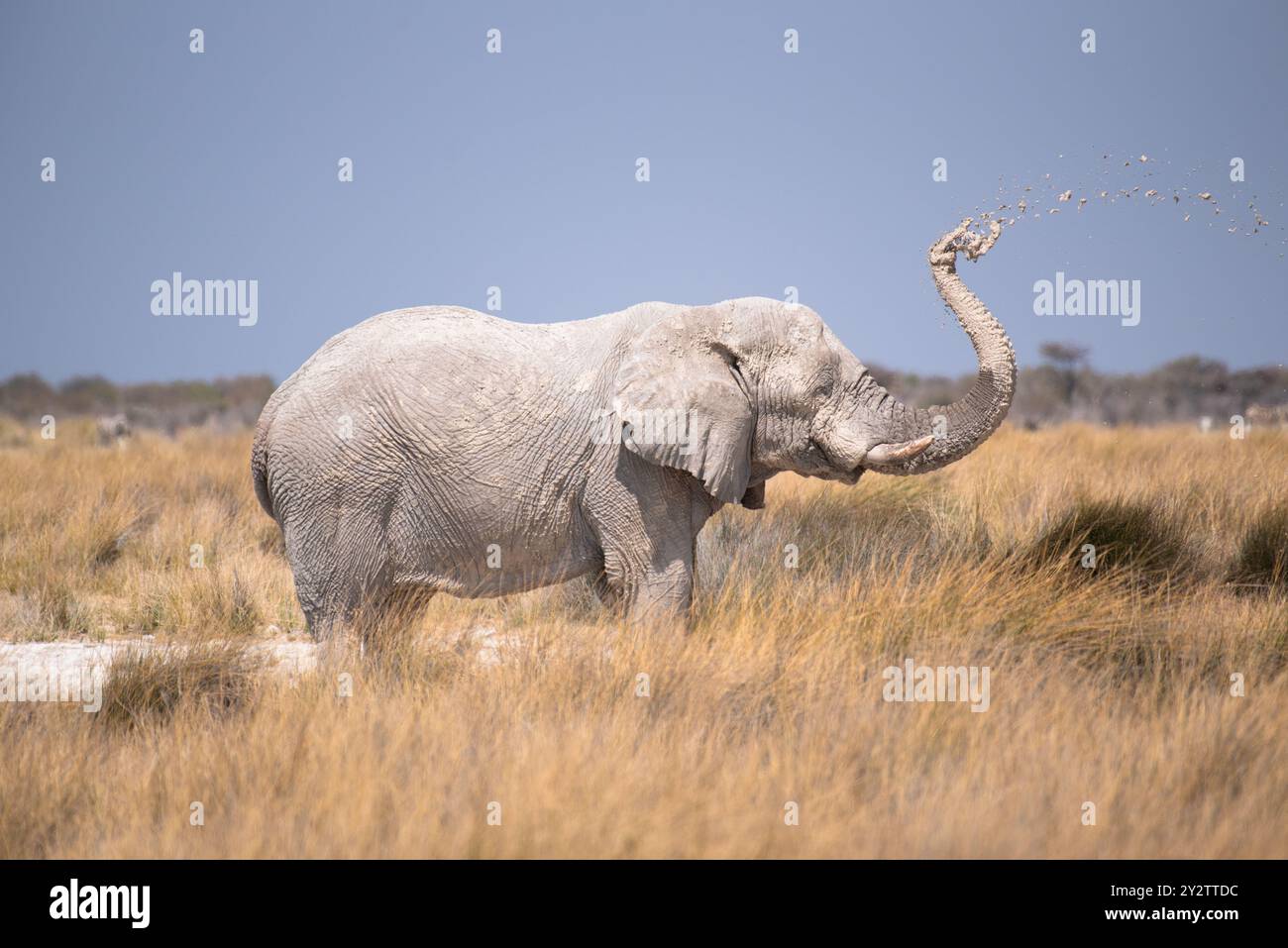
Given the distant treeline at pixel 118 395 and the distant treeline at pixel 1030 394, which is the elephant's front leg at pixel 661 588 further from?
the distant treeline at pixel 118 395

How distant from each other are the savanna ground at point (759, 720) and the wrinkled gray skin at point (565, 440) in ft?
1.61

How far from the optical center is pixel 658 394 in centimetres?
608

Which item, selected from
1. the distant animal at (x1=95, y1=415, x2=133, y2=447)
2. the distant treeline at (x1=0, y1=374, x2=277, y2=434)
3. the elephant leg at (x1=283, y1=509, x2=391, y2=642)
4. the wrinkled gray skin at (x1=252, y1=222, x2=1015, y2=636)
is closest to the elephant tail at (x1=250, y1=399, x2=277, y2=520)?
the wrinkled gray skin at (x1=252, y1=222, x2=1015, y2=636)

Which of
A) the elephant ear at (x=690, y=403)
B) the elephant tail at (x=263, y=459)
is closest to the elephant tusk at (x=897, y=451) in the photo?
the elephant ear at (x=690, y=403)

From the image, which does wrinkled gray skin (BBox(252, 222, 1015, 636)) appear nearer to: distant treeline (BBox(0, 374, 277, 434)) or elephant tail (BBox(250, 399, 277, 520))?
elephant tail (BBox(250, 399, 277, 520))

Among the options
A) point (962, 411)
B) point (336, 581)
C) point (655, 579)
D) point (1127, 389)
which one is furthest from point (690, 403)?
point (1127, 389)

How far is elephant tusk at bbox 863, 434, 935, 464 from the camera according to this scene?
20.0 ft

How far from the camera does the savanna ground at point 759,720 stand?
430cm

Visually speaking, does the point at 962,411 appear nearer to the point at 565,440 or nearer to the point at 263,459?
the point at 565,440

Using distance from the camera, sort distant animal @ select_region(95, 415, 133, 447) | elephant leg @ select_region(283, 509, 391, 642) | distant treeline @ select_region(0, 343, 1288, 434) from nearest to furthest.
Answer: elephant leg @ select_region(283, 509, 391, 642), distant animal @ select_region(95, 415, 133, 447), distant treeline @ select_region(0, 343, 1288, 434)

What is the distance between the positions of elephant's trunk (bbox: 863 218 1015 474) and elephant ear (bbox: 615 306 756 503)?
69 cm

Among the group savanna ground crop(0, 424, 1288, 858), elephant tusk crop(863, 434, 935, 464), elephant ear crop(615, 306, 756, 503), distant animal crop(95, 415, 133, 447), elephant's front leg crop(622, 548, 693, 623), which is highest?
distant animal crop(95, 415, 133, 447)

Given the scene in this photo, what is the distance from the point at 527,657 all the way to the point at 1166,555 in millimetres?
4354
